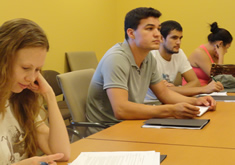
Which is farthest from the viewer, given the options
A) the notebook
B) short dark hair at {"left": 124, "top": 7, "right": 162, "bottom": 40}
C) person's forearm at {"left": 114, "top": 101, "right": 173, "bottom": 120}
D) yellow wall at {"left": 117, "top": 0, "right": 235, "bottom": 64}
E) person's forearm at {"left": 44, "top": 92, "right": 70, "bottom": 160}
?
yellow wall at {"left": 117, "top": 0, "right": 235, "bottom": 64}

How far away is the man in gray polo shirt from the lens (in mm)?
1877

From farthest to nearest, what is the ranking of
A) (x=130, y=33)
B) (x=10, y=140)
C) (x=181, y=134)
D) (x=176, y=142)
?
→ (x=130, y=33)
(x=181, y=134)
(x=176, y=142)
(x=10, y=140)

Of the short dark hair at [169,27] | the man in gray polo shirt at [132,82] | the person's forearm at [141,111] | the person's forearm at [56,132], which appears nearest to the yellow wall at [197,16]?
the short dark hair at [169,27]

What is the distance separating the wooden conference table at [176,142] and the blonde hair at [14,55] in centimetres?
20

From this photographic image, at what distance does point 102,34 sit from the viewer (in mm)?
5172

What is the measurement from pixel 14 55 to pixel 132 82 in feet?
3.69

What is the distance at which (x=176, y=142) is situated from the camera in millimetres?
1372

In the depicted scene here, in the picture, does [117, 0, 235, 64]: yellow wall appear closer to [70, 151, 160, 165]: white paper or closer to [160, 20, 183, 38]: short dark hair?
[160, 20, 183, 38]: short dark hair

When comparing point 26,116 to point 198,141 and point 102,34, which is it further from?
point 102,34

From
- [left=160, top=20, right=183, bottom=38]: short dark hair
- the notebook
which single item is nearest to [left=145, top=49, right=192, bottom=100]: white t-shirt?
[left=160, top=20, right=183, bottom=38]: short dark hair

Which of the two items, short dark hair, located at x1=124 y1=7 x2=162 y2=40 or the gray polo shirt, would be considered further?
short dark hair, located at x1=124 y1=7 x2=162 y2=40

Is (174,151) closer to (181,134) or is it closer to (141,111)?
(181,134)

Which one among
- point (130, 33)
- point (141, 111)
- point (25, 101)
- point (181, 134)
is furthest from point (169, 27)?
point (25, 101)

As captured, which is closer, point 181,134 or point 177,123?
point 181,134
